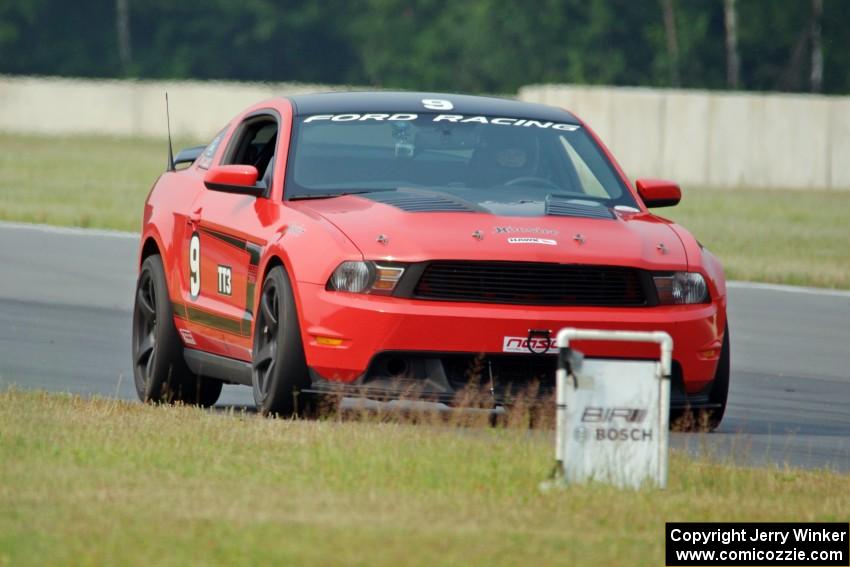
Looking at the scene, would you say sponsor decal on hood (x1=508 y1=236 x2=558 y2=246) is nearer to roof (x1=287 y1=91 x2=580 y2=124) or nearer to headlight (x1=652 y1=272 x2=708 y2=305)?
headlight (x1=652 y1=272 x2=708 y2=305)

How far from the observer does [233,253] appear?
9.37m

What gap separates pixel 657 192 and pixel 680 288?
1255 mm

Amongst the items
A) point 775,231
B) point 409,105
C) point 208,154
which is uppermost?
point 409,105

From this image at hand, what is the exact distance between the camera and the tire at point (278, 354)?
8461mm

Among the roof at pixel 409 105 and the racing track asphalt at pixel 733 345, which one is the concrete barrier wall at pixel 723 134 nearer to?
the racing track asphalt at pixel 733 345

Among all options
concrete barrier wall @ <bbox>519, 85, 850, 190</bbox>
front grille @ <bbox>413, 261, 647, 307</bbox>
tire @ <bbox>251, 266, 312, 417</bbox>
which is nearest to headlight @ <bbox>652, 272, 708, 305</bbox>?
front grille @ <bbox>413, 261, 647, 307</bbox>

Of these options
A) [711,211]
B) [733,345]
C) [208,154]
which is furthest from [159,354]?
[711,211]

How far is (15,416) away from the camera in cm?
827

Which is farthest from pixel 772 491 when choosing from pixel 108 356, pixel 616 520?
pixel 108 356

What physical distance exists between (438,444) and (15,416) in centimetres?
189

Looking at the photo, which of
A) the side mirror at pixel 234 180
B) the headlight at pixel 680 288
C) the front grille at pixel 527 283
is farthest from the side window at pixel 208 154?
the headlight at pixel 680 288

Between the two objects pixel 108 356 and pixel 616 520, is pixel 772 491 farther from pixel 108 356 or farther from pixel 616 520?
pixel 108 356

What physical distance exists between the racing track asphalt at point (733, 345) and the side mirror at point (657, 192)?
1156 millimetres

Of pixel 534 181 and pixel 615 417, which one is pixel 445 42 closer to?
pixel 534 181
